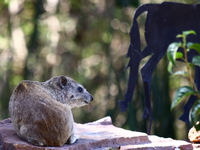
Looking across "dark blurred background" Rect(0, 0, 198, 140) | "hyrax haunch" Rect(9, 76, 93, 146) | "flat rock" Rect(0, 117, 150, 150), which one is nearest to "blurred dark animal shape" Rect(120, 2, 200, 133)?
"flat rock" Rect(0, 117, 150, 150)

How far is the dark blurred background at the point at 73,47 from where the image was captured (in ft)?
35.5

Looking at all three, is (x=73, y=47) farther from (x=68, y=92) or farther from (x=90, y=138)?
(x=90, y=138)

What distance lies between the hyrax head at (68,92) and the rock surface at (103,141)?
360mm

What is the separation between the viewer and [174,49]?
493 cm

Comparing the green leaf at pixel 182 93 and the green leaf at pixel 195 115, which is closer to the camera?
the green leaf at pixel 195 115

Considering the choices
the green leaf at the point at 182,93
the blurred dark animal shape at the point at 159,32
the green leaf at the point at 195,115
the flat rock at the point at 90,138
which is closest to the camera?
the flat rock at the point at 90,138

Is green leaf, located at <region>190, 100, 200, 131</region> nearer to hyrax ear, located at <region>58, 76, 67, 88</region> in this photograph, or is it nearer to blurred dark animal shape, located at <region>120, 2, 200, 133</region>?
blurred dark animal shape, located at <region>120, 2, 200, 133</region>

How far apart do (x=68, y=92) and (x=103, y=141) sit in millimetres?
734

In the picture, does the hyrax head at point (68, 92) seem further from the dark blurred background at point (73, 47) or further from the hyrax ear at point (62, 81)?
the dark blurred background at point (73, 47)

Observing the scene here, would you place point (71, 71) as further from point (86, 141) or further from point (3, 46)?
point (86, 141)

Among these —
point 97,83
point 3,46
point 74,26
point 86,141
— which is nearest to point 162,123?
point 97,83

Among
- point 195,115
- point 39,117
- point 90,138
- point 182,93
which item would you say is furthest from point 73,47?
point 39,117

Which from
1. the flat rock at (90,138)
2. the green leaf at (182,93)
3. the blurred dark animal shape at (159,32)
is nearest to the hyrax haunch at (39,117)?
the flat rock at (90,138)

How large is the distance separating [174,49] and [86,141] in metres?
1.57
